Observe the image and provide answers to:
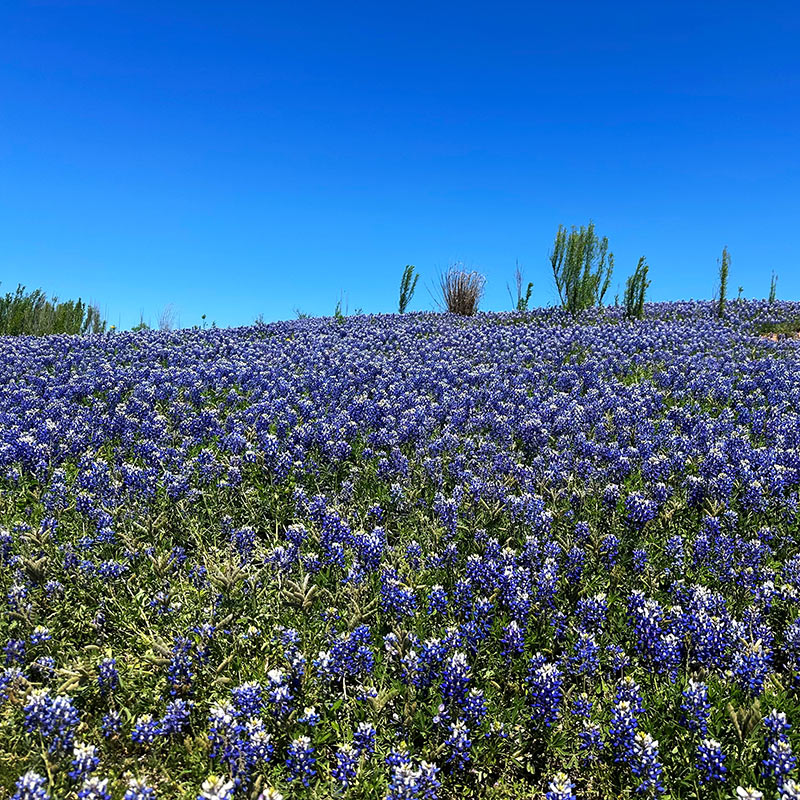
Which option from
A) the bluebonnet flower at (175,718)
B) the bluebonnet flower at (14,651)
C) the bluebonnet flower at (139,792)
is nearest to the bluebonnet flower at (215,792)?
the bluebonnet flower at (139,792)

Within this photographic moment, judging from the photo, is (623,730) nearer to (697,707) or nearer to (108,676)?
(697,707)

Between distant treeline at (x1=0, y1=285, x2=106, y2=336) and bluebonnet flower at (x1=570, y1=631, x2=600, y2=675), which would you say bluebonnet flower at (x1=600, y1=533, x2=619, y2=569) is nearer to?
bluebonnet flower at (x1=570, y1=631, x2=600, y2=675)

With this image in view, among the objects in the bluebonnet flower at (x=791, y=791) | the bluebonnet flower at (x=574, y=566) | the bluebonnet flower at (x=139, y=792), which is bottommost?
the bluebonnet flower at (x=139, y=792)

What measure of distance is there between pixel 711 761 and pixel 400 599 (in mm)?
2133

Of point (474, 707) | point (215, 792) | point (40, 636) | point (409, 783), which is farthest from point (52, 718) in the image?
point (474, 707)

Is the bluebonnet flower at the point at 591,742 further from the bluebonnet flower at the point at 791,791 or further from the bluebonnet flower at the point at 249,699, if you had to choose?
the bluebonnet flower at the point at 249,699

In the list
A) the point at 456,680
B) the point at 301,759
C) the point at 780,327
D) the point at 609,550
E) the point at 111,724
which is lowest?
the point at 111,724

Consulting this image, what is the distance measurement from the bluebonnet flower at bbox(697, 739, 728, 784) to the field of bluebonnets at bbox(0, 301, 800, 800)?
19 millimetres

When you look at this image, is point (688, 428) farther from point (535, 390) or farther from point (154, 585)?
point (154, 585)

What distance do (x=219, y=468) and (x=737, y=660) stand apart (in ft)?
18.0

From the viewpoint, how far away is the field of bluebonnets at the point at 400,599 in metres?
3.44

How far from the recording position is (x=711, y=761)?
3.15m

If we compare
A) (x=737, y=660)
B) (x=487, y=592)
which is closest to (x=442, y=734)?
(x=487, y=592)

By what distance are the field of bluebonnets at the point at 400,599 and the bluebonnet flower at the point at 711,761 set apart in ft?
0.06
